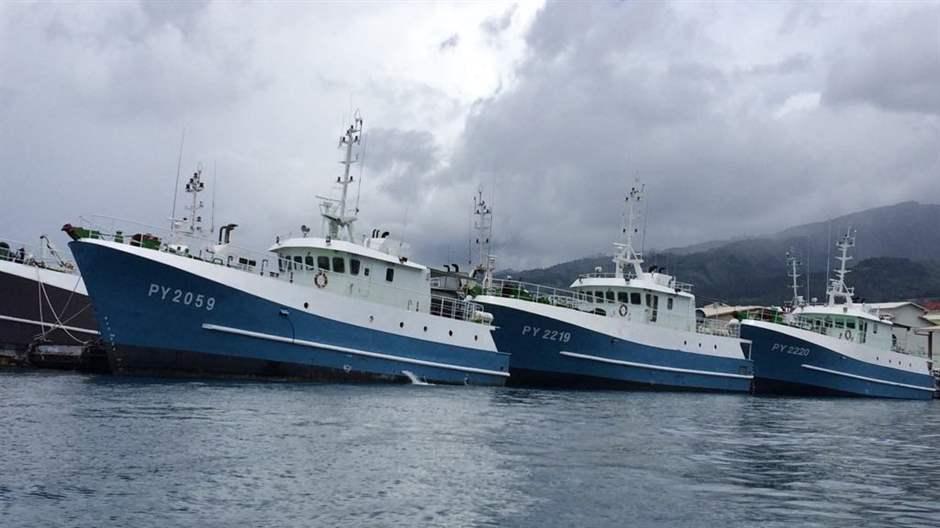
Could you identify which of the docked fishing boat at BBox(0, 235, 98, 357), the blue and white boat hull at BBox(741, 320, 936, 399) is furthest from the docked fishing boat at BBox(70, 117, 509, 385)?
the blue and white boat hull at BBox(741, 320, 936, 399)

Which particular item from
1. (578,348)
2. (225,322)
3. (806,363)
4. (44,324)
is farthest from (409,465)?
(806,363)

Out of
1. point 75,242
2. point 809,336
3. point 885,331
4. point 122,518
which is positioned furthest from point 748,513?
point 885,331

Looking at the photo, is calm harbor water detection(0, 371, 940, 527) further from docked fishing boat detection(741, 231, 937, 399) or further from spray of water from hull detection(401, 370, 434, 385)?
docked fishing boat detection(741, 231, 937, 399)

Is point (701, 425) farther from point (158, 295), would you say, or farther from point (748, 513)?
point (158, 295)

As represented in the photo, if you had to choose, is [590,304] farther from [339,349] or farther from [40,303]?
[40,303]

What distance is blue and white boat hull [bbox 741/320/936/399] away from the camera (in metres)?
43.8

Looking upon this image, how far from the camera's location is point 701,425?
2327cm

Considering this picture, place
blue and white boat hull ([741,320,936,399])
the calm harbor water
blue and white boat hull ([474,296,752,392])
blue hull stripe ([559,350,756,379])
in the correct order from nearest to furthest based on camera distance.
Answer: the calm harbor water → blue and white boat hull ([474,296,752,392]) → blue hull stripe ([559,350,756,379]) → blue and white boat hull ([741,320,936,399])

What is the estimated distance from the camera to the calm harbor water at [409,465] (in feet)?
35.2

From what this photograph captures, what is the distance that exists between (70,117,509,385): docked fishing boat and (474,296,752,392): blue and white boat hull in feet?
8.47

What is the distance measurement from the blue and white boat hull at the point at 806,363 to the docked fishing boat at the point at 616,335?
4.59 ft

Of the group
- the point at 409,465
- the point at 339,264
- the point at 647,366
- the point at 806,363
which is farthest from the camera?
the point at 806,363

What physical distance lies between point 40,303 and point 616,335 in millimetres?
22421

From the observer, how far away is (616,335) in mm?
36969
